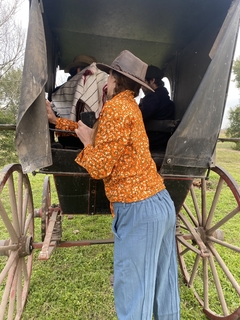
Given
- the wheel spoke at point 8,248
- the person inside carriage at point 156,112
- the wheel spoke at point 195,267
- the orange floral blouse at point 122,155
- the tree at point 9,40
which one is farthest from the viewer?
the tree at point 9,40

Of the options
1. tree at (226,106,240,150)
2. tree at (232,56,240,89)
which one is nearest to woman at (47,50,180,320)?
tree at (226,106,240,150)

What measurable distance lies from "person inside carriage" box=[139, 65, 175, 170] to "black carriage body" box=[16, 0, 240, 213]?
28cm

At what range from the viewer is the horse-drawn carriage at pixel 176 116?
144 cm

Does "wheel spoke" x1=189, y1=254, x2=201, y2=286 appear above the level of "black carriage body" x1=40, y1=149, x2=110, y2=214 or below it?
below

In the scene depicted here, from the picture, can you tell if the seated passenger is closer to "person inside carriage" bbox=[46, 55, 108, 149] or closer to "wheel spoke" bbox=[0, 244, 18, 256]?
"person inside carriage" bbox=[46, 55, 108, 149]

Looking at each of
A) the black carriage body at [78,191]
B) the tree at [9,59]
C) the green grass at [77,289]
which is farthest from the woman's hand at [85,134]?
the tree at [9,59]

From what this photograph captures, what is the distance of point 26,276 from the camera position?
7.94 ft

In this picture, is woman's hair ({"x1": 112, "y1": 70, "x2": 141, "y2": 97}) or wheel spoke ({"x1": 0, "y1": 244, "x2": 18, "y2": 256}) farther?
wheel spoke ({"x1": 0, "y1": 244, "x2": 18, "y2": 256})

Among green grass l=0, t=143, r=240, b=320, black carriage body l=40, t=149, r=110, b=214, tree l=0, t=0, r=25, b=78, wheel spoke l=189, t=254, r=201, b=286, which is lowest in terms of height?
green grass l=0, t=143, r=240, b=320

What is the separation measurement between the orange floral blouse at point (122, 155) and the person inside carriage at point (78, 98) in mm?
834

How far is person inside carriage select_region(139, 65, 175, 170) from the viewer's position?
265cm

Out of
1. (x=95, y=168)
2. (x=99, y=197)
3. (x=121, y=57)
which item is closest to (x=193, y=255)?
(x=99, y=197)

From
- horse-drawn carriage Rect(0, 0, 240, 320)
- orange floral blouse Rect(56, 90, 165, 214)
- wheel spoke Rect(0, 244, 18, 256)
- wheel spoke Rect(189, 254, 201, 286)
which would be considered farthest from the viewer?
wheel spoke Rect(189, 254, 201, 286)

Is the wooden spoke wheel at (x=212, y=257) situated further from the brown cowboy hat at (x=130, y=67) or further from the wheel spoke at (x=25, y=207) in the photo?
the wheel spoke at (x=25, y=207)
